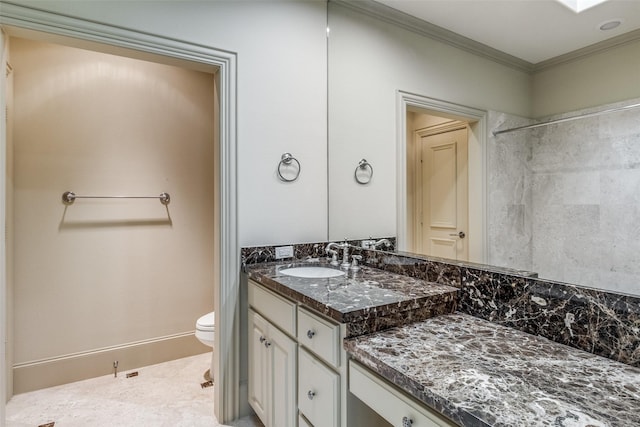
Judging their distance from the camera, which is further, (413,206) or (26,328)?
(26,328)

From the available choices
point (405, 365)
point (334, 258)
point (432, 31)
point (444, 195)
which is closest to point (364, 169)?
point (334, 258)

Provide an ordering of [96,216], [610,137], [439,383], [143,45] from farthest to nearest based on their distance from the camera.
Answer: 1. [96,216]
2. [143,45]
3. [610,137]
4. [439,383]

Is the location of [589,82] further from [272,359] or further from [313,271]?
[272,359]

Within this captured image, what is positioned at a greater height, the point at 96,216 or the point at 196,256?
the point at 96,216

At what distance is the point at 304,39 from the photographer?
2.10 metres

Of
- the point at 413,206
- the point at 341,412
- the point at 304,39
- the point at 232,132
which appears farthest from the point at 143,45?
the point at 341,412

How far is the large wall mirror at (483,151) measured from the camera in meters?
0.90

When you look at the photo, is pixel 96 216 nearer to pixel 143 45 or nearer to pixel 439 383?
pixel 143 45

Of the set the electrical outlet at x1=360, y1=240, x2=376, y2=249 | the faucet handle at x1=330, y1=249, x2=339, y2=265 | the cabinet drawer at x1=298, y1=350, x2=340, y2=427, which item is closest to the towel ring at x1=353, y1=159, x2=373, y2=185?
the electrical outlet at x1=360, y1=240, x2=376, y2=249

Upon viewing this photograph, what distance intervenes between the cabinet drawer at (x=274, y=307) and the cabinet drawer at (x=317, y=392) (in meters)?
0.14

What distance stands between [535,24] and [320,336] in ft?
4.27

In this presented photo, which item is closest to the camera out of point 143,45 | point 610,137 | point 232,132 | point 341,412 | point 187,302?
point 610,137

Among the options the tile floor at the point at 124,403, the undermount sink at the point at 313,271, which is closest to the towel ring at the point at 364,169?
the undermount sink at the point at 313,271

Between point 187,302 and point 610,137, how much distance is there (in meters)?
2.77
